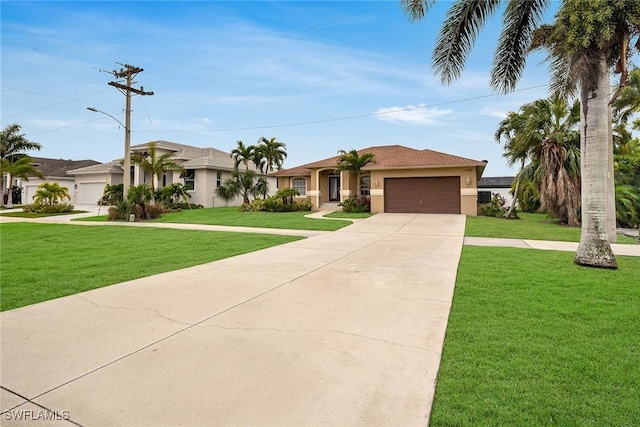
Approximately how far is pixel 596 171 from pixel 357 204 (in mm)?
16147

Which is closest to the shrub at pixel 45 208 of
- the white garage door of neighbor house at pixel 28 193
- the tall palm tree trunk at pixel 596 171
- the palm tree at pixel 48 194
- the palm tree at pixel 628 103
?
the palm tree at pixel 48 194

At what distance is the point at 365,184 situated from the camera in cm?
2645

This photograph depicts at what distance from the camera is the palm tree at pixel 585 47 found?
7000 mm

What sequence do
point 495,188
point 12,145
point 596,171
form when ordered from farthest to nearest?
point 495,188
point 12,145
point 596,171

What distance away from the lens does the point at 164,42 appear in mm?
17891

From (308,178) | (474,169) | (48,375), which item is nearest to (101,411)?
(48,375)

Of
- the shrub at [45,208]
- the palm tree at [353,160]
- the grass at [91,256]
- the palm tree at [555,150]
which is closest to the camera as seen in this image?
the grass at [91,256]

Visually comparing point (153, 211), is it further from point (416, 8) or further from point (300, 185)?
point (416, 8)

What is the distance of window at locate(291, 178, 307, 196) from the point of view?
28.4m

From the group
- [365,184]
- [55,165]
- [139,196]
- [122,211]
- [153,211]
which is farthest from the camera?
[55,165]

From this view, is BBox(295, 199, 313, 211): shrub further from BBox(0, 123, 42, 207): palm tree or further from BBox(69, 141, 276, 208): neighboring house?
BBox(0, 123, 42, 207): palm tree

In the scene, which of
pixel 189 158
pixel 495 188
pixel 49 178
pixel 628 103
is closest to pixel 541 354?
pixel 628 103

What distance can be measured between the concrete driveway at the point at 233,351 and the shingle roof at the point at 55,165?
4004 centimetres

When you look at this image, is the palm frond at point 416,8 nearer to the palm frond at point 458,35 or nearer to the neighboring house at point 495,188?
the palm frond at point 458,35
